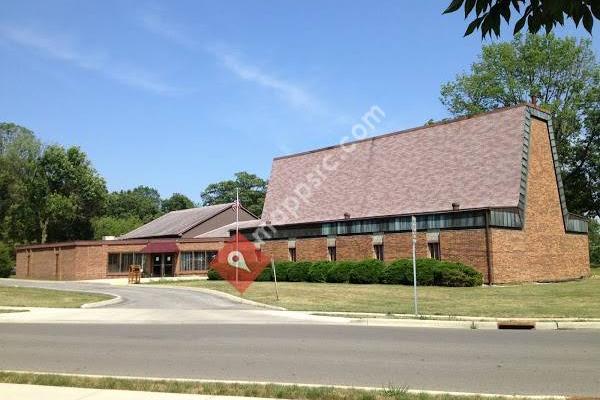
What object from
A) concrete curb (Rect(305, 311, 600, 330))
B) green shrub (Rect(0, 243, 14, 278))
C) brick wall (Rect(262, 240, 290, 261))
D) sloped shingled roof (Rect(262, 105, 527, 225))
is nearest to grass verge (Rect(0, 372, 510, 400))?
concrete curb (Rect(305, 311, 600, 330))

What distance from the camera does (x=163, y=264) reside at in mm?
53000

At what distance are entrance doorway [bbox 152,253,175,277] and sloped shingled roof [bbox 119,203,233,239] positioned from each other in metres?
4.45

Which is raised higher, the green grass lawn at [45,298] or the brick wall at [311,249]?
the brick wall at [311,249]

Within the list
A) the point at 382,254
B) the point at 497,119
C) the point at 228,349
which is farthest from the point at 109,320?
the point at 497,119

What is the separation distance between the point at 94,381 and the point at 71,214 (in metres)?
65.1

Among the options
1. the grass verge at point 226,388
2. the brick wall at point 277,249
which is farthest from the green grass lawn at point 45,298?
the brick wall at point 277,249

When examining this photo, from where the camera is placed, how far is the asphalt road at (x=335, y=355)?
823 cm

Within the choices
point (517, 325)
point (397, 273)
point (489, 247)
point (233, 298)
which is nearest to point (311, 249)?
point (397, 273)

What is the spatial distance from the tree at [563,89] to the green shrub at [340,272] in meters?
32.1

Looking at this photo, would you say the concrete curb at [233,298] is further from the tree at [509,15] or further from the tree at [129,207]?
the tree at [129,207]

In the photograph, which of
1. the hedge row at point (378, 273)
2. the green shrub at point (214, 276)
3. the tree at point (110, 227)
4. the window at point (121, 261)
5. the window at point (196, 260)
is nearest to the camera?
the hedge row at point (378, 273)

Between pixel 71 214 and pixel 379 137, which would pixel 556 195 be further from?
pixel 71 214

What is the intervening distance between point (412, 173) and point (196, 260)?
23239 mm

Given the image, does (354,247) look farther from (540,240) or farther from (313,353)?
(313,353)
